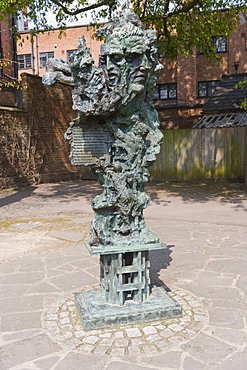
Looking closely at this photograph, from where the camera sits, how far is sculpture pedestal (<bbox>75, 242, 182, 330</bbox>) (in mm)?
3695

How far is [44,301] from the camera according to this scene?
432cm

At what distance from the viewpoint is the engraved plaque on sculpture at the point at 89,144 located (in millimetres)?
3951

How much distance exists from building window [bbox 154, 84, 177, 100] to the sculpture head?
2228 cm

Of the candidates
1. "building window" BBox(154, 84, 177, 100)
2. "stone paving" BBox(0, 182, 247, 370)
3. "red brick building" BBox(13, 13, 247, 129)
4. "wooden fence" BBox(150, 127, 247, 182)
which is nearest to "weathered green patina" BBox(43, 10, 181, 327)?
"stone paving" BBox(0, 182, 247, 370)

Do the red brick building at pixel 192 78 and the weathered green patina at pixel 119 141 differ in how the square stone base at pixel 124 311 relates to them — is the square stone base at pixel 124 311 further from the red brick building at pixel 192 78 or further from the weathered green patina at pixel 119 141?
the red brick building at pixel 192 78

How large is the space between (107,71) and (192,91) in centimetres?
2247

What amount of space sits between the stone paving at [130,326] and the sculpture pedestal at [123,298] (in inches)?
3.7

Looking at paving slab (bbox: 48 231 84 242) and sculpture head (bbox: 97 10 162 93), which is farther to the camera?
paving slab (bbox: 48 231 84 242)

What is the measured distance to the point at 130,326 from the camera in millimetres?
3684

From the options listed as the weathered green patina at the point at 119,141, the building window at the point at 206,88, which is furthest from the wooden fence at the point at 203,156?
the building window at the point at 206,88

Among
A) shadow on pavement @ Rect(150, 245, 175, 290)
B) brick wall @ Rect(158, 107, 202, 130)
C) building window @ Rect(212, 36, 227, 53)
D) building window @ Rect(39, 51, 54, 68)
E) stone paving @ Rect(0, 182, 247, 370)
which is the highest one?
building window @ Rect(39, 51, 54, 68)

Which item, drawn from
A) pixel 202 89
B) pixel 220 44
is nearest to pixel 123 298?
pixel 202 89

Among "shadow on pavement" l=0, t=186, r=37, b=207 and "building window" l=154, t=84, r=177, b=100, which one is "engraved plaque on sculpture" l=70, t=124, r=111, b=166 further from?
"building window" l=154, t=84, r=177, b=100

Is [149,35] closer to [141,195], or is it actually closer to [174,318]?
[141,195]
